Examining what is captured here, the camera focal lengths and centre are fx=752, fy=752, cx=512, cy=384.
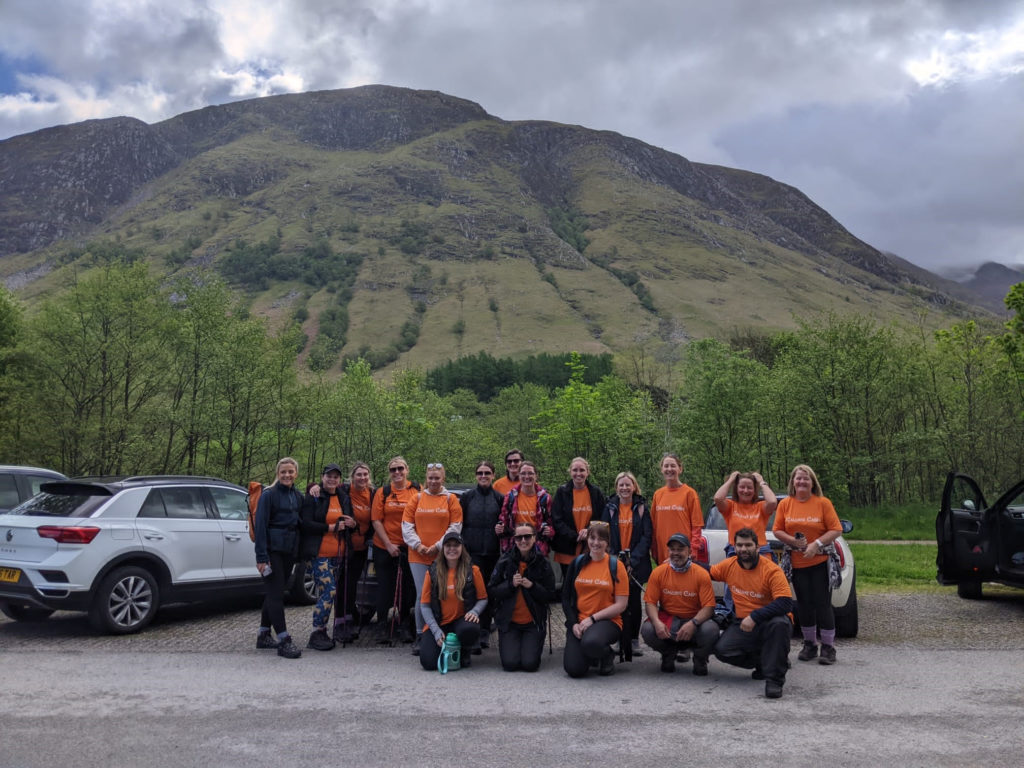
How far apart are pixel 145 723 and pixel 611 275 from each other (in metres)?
160

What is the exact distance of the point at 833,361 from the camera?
26.6m

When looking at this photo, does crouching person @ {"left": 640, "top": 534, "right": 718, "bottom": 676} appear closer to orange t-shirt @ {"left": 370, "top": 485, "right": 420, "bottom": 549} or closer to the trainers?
the trainers

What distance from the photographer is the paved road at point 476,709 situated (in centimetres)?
464

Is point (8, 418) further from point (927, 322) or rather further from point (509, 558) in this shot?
point (927, 322)

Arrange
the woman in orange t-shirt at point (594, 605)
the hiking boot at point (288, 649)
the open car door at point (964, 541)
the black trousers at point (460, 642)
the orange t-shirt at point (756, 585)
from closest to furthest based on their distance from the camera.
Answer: the orange t-shirt at point (756, 585), the woman in orange t-shirt at point (594, 605), the black trousers at point (460, 642), the hiking boot at point (288, 649), the open car door at point (964, 541)

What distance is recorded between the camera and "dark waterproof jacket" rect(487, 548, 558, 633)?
6988 millimetres

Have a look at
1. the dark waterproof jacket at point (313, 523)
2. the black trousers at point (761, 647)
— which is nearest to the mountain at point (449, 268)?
the dark waterproof jacket at point (313, 523)

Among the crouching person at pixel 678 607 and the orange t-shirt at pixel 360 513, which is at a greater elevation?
the orange t-shirt at pixel 360 513

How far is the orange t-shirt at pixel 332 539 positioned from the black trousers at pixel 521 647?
6.73ft

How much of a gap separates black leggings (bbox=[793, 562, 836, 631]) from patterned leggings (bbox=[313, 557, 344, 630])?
4613mm

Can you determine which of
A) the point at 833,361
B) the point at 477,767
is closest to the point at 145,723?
the point at 477,767

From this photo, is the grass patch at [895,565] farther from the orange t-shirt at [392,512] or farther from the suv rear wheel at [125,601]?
the suv rear wheel at [125,601]

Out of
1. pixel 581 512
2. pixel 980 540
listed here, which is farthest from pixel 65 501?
pixel 980 540

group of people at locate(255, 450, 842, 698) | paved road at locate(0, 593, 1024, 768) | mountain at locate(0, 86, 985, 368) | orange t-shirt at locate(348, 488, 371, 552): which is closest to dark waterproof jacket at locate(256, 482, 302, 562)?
group of people at locate(255, 450, 842, 698)
